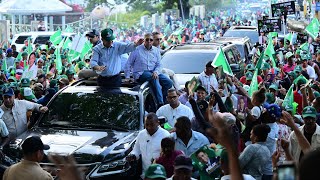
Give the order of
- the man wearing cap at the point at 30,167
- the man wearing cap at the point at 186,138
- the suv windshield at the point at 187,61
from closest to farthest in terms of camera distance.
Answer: the man wearing cap at the point at 30,167 → the man wearing cap at the point at 186,138 → the suv windshield at the point at 187,61

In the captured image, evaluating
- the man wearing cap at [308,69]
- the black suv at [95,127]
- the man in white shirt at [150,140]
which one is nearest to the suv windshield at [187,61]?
the man wearing cap at [308,69]

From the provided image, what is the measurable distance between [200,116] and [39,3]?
133 feet

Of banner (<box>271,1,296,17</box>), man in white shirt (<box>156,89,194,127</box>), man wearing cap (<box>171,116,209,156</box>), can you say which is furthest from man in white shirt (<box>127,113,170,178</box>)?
banner (<box>271,1,296,17</box>)

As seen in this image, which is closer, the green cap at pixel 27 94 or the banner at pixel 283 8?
the green cap at pixel 27 94

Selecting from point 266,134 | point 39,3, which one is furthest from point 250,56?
point 39,3

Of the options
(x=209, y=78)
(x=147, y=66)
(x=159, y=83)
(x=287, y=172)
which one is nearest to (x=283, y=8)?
(x=209, y=78)

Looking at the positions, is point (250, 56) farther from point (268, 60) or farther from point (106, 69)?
point (106, 69)

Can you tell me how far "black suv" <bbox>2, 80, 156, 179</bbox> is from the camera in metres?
9.86

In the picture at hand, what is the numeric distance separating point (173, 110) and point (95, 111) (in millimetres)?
1019

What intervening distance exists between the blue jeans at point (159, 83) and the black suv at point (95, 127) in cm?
21

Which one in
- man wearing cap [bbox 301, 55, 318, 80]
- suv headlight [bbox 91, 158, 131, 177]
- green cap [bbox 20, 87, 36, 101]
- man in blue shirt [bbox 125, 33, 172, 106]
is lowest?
suv headlight [bbox 91, 158, 131, 177]

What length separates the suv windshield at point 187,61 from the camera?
17.0 metres

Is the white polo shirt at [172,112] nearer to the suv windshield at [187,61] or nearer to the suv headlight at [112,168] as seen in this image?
the suv headlight at [112,168]

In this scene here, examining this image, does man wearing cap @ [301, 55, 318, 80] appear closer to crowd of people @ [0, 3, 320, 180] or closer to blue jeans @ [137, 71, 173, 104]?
crowd of people @ [0, 3, 320, 180]
